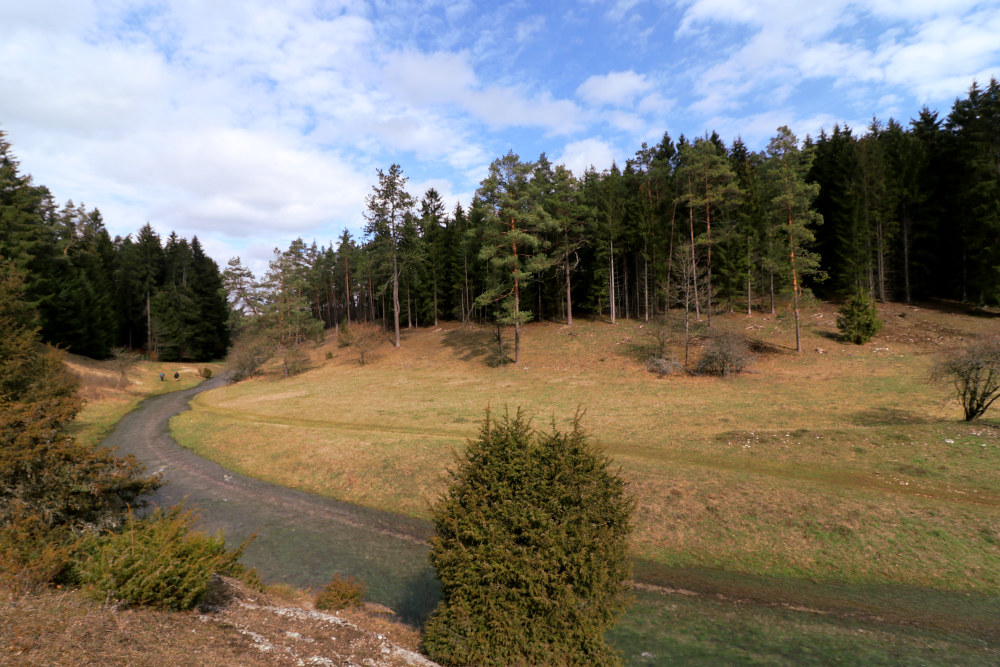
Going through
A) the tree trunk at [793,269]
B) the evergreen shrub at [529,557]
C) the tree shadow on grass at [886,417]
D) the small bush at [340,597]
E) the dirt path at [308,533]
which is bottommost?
the dirt path at [308,533]

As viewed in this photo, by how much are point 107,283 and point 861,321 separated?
100400mm

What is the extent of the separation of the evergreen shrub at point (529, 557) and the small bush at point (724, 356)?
32.1 meters

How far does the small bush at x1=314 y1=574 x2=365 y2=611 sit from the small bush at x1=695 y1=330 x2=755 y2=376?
33286mm

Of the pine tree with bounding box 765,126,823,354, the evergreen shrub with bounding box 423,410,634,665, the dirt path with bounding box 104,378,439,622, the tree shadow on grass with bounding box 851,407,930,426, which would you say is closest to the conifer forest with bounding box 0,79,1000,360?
the pine tree with bounding box 765,126,823,354

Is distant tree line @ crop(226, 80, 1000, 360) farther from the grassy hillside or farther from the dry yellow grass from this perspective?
the dry yellow grass

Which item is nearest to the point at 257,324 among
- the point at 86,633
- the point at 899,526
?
the point at 86,633

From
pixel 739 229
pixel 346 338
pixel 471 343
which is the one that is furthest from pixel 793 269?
pixel 346 338

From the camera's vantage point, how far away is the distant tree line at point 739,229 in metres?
43.5

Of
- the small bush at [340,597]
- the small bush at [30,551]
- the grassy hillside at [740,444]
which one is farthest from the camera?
the grassy hillside at [740,444]

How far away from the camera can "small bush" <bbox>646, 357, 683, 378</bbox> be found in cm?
3750

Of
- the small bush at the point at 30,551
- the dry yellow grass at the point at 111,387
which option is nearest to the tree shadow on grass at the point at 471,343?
the dry yellow grass at the point at 111,387

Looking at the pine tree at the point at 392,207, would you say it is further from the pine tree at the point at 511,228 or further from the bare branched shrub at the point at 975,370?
the bare branched shrub at the point at 975,370

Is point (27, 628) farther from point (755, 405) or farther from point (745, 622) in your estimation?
point (755, 405)

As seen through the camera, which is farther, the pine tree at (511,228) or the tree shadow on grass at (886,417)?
the pine tree at (511,228)
